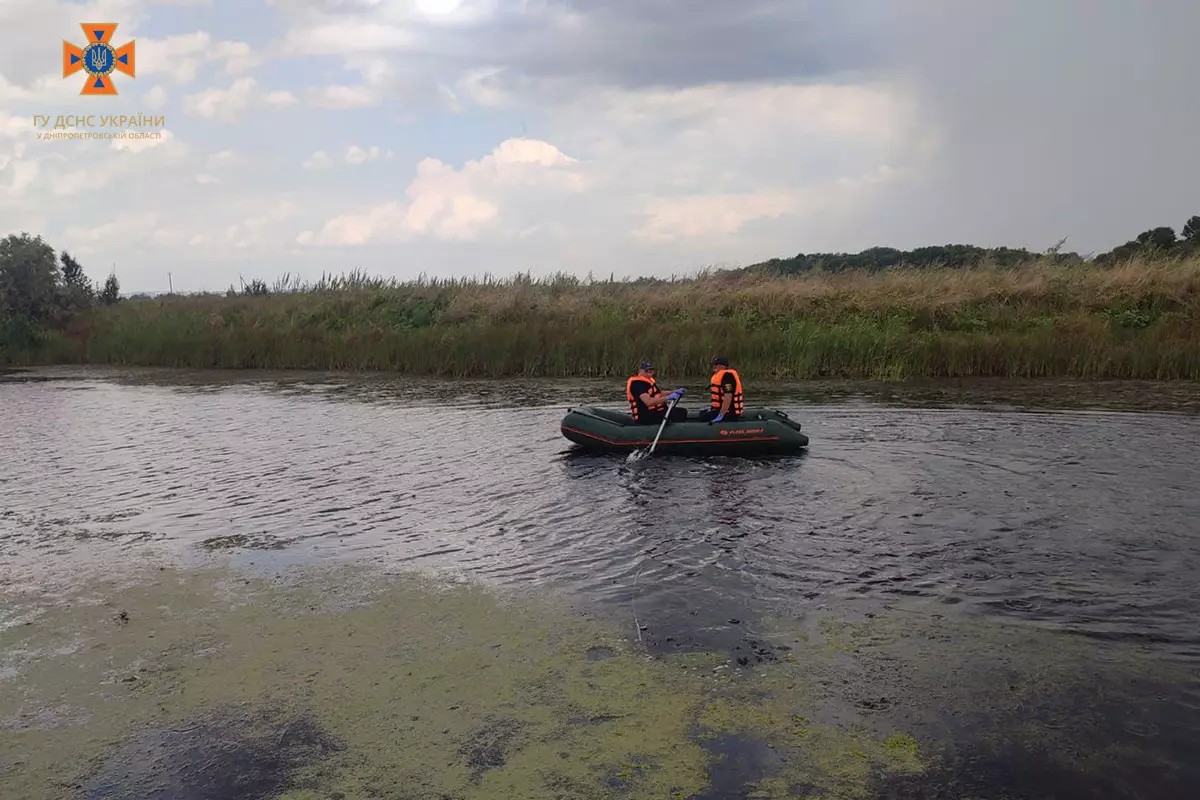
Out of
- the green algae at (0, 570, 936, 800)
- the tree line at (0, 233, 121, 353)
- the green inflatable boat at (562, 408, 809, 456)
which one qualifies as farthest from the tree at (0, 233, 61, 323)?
the green algae at (0, 570, 936, 800)

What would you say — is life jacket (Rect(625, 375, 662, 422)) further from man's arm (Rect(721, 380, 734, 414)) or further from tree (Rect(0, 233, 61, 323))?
tree (Rect(0, 233, 61, 323))

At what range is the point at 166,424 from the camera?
49.4 ft

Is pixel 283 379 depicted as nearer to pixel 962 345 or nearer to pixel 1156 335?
pixel 962 345

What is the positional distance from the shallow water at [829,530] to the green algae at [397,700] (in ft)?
1.32

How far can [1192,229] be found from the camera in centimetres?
3284

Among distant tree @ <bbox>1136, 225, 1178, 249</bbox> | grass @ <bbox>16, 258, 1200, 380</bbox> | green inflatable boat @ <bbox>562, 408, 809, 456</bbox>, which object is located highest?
distant tree @ <bbox>1136, 225, 1178, 249</bbox>

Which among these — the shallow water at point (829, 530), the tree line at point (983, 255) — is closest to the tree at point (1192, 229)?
the tree line at point (983, 255)

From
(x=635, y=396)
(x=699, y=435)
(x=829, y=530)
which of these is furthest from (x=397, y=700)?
(x=635, y=396)

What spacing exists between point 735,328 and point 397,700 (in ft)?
57.4

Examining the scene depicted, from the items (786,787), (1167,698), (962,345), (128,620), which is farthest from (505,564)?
(962,345)

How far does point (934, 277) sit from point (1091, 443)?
49.2ft

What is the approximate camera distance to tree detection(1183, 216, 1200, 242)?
31.4 meters

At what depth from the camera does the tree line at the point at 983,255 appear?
1042 inches

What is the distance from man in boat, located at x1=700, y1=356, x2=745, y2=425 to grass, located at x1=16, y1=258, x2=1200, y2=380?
808 cm
